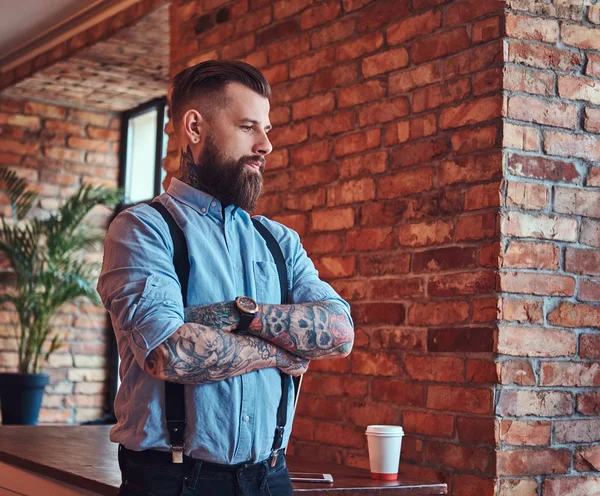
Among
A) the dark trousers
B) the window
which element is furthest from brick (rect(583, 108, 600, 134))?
the window

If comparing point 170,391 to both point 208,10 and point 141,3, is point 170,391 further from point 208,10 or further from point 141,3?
point 141,3


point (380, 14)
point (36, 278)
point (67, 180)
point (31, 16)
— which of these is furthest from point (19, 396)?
point (380, 14)

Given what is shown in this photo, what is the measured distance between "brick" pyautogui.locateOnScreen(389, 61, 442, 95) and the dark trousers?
161cm

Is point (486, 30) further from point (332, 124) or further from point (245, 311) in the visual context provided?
point (245, 311)

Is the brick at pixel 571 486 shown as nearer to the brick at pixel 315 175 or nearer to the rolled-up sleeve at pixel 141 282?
the brick at pixel 315 175

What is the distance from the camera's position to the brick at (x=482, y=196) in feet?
8.57

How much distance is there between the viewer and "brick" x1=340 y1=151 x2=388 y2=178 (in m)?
3.05

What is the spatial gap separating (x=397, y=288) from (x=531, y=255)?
480 millimetres

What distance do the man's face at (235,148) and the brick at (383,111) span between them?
50.8 inches

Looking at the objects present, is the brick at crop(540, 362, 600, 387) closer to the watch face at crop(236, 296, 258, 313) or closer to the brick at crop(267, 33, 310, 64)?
the watch face at crop(236, 296, 258, 313)

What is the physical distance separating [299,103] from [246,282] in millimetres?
1796

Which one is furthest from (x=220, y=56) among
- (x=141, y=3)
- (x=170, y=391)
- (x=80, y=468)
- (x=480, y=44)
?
(x=170, y=391)

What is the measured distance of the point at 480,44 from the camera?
272 centimetres

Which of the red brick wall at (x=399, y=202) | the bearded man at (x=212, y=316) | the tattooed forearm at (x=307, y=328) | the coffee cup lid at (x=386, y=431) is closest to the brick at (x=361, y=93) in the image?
the red brick wall at (x=399, y=202)
